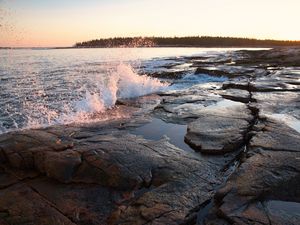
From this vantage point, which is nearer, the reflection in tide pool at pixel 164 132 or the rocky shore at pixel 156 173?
the rocky shore at pixel 156 173

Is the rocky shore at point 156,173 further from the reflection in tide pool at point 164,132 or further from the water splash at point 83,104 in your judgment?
the water splash at point 83,104

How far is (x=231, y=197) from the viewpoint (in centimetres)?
333

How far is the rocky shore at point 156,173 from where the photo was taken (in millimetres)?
3232

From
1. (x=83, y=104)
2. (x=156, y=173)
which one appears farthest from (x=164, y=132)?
(x=83, y=104)

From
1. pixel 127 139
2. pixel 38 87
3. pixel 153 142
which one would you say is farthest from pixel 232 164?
pixel 38 87

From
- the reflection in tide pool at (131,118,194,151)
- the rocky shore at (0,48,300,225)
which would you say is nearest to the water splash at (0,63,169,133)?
the reflection in tide pool at (131,118,194,151)

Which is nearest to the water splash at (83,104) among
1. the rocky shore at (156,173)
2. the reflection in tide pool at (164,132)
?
the reflection in tide pool at (164,132)

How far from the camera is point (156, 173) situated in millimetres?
4023

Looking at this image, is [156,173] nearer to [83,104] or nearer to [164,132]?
[164,132]

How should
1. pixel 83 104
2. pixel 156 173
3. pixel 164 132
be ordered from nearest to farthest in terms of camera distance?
pixel 156 173 → pixel 164 132 → pixel 83 104

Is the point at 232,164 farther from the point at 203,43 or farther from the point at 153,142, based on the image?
the point at 203,43

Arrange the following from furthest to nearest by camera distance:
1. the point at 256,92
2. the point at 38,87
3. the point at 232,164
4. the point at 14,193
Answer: the point at 38,87 < the point at 256,92 < the point at 232,164 < the point at 14,193

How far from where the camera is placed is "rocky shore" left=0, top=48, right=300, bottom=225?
3232 millimetres

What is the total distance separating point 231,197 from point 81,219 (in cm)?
159
